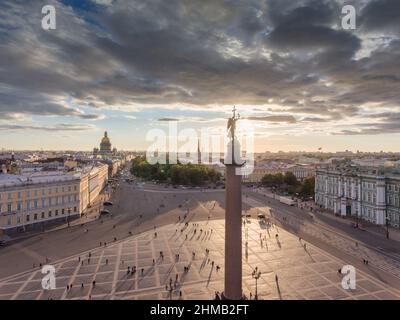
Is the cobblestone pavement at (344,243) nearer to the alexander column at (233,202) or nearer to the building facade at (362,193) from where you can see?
the building facade at (362,193)

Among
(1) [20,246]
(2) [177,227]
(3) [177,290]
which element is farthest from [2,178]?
(3) [177,290]

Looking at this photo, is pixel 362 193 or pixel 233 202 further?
pixel 362 193

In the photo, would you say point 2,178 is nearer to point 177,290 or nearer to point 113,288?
point 113,288
